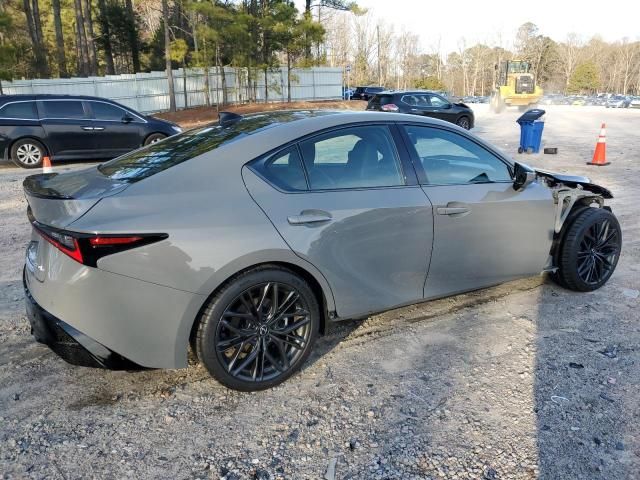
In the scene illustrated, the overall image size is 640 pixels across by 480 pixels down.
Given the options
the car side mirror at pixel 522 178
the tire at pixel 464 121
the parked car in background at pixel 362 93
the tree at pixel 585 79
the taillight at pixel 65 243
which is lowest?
the tire at pixel 464 121

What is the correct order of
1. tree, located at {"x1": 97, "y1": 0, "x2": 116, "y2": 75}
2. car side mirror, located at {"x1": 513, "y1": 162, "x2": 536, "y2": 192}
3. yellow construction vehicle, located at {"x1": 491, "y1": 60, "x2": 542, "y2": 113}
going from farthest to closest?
1. tree, located at {"x1": 97, "y1": 0, "x2": 116, "y2": 75}
2. yellow construction vehicle, located at {"x1": 491, "y1": 60, "x2": 542, "y2": 113}
3. car side mirror, located at {"x1": 513, "y1": 162, "x2": 536, "y2": 192}

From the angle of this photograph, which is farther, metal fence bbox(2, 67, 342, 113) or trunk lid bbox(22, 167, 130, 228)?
metal fence bbox(2, 67, 342, 113)

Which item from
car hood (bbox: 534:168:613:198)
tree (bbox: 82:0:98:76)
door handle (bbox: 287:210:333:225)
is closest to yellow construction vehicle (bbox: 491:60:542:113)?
tree (bbox: 82:0:98:76)

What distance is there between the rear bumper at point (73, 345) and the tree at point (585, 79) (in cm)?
8883

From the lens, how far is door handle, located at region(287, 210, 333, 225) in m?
2.85

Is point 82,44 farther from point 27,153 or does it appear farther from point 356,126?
point 356,126

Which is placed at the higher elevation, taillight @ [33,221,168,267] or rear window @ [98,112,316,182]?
rear window @ [98,112,316,182]

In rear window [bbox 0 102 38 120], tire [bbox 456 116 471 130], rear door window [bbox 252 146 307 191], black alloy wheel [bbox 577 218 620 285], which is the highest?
rear window [bbox 0 102 38 120]

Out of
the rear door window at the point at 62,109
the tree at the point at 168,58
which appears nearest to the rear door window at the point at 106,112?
the rear door window at the point at 62,109

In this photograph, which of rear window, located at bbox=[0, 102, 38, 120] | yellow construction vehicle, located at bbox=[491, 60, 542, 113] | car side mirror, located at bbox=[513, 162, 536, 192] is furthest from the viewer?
yellow construction vehicle, located at bbox=[491, 60, 542, 113]

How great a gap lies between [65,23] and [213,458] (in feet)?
145

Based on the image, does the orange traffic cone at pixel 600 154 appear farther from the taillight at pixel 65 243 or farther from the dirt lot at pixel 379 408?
the taillight at pixel 65 243

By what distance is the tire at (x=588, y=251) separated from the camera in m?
4.13

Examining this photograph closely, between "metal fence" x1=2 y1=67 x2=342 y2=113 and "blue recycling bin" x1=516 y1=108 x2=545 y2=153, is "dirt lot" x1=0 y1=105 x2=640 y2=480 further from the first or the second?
"metal fence" x1=2 y1=67 x2=342 y2=113
